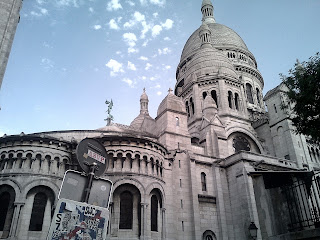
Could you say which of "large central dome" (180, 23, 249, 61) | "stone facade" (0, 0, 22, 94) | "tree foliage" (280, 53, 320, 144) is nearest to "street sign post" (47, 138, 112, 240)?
"stone facade" (0, 0, 22, 94)

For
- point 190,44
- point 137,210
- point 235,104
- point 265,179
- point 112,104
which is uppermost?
point 190,44

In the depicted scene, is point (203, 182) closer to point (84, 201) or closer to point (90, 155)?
point (90, 155)

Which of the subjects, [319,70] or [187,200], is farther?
[187,200]

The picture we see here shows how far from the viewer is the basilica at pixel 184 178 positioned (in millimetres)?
19594

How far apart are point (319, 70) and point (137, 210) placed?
1483 cm

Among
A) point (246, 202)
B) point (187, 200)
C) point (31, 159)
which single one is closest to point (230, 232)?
point (246, 202)

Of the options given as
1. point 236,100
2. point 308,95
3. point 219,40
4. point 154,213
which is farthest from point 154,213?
point 219,40

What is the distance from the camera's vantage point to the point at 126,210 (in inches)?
819

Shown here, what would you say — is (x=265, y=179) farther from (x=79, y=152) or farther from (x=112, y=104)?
(x=79, y=152)

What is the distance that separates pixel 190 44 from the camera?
52156 millimetres

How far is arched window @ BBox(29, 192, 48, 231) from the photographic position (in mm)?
19156

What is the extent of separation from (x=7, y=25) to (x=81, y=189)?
35.5 feet

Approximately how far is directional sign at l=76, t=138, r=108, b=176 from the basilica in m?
9.97

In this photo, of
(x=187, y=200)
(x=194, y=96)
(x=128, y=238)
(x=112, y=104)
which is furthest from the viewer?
(x=194, y=96)
